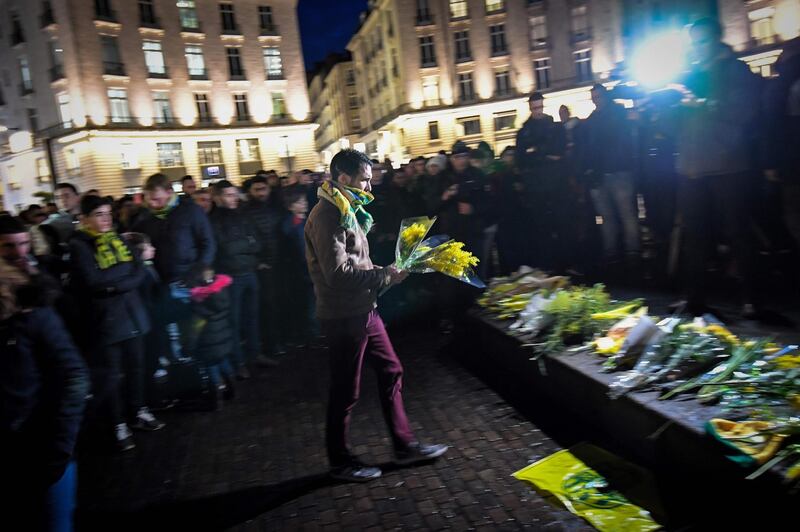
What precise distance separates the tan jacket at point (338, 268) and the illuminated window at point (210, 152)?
1796 inches

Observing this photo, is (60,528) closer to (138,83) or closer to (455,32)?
(138,83)

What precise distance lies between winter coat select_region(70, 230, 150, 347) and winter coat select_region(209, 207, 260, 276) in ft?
4.10

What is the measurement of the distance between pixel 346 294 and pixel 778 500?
8.23 feet

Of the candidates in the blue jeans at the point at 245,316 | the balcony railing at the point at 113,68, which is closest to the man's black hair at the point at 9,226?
the blue jeans at the point at 245,316

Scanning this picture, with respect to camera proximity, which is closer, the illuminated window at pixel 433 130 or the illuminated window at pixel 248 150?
the illuminated window at pixel 248 150

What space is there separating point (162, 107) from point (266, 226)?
42795 mm

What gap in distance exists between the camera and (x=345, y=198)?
3812 mm

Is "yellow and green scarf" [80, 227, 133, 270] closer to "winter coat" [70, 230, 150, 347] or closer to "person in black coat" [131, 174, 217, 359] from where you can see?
"winter coat" [70, 230, 150, 347]

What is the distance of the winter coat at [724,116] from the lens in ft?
16.2

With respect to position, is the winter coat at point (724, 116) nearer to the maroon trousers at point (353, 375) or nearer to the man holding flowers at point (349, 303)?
the man holding flowers at point (349, 303)

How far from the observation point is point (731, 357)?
146 inches

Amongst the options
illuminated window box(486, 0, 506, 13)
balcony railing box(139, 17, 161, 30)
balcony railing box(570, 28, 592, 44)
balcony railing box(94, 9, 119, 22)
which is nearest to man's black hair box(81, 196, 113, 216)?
balcony railing box(94, 9, 119, 22)

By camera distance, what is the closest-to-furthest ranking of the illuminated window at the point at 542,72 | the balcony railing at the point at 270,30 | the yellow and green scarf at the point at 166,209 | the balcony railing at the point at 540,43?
1. the yellow and green scarf at the point at 166,209
2. the balcony railing at the point at 270,30
3. the balcony railing at the point at 540,43
4. the illuminated window at the point at 542,72

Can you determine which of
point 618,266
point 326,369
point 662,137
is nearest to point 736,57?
point 662,137
